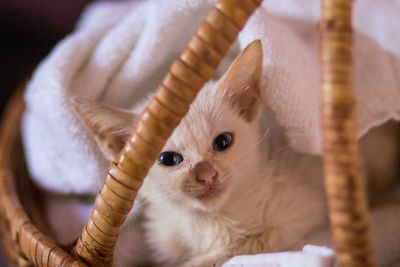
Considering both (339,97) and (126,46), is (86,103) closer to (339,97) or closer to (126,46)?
(126,46)

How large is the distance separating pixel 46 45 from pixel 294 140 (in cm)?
162

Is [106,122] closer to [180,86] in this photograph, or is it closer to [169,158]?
[169,158]

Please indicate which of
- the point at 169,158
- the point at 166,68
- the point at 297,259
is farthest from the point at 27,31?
the point at 297,259

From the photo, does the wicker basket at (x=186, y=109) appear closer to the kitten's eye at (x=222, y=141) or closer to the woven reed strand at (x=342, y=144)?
the woven reed strand at (x=342, y=144)

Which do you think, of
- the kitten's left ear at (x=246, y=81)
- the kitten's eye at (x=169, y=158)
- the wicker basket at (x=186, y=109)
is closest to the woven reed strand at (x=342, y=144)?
the wicker basket at (x=186, y=109)

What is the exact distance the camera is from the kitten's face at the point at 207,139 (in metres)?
0.79

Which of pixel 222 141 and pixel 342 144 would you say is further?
pixel 222 141

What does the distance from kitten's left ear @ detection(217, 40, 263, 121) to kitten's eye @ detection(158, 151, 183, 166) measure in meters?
0.19

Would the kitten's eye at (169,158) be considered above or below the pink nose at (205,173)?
below

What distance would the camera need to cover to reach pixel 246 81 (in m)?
0.86

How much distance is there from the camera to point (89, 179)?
1004 millimetres

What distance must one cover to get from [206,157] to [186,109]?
24 centimetres

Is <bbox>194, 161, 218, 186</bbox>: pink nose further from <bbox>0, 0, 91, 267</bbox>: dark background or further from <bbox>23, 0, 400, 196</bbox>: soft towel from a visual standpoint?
<bbox>0, 0, 91, 267</bbox>: dark background

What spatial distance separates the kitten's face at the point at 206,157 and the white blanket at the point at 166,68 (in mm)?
108
